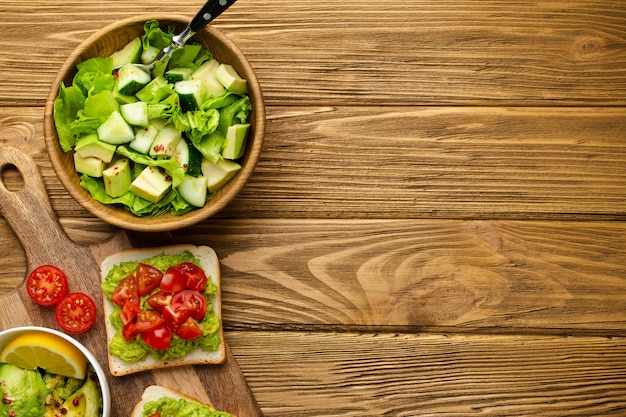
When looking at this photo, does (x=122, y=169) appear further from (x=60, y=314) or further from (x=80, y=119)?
(x=60, y=314)

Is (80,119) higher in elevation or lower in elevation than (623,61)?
lower

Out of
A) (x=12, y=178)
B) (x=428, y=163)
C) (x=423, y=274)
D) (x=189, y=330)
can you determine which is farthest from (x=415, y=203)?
(x=12, y=178)

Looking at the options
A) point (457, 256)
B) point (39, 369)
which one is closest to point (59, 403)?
point (39, 369)

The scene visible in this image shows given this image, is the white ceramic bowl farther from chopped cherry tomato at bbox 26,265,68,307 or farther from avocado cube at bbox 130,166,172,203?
avocado cube at bbox 130,166,172,203

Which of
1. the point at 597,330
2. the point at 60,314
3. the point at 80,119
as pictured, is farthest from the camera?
the point at 597,330

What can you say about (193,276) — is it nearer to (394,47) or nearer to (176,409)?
(176,409)

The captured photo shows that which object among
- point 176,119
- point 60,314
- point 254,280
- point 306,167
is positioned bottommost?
point 60,314

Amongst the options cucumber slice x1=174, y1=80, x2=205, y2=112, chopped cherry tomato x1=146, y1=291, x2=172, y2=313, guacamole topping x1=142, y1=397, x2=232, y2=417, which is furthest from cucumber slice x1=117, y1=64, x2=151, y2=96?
guacamole topping x1=142, y1=397, x2=232, y2=417

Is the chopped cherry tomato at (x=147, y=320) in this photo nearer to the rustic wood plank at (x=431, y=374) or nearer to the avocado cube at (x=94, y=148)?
the rustic wood plank at (x=431, y=374)
